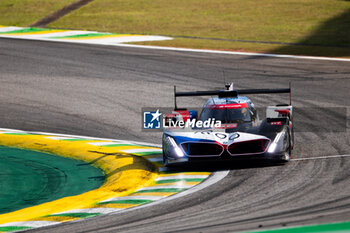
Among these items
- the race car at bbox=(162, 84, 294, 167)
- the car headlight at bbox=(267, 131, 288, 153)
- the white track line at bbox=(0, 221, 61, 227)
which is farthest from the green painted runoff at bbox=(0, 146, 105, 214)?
the car headlight at bbox=(267, 131, 288, 153)

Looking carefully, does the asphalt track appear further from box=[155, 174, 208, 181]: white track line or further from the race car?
box=[155, 174, 208, 181]: white track line

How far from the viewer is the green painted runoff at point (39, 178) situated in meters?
12.3

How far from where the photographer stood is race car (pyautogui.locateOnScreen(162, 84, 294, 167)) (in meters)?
13.1

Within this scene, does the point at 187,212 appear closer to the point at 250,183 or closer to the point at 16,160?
the point at 250,183

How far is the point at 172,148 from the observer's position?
13.4m

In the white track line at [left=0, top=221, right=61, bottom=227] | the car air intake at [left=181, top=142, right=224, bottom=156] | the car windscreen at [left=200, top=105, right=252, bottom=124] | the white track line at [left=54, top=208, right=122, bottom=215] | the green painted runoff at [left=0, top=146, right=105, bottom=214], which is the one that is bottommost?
the white track line at [left=0, top=221, right=61, bottom=227]

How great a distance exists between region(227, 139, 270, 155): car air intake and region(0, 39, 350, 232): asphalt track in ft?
1.18

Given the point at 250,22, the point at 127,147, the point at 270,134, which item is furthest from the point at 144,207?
the point at 250,22

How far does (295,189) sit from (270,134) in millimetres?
2187

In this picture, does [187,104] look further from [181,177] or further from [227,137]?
[181,177]

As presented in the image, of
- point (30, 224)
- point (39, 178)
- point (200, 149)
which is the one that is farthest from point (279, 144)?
point (30, 224)

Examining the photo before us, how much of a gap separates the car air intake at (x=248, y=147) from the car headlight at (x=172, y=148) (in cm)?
97

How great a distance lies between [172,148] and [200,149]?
1.84 ft

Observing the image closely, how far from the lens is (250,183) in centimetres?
1196
